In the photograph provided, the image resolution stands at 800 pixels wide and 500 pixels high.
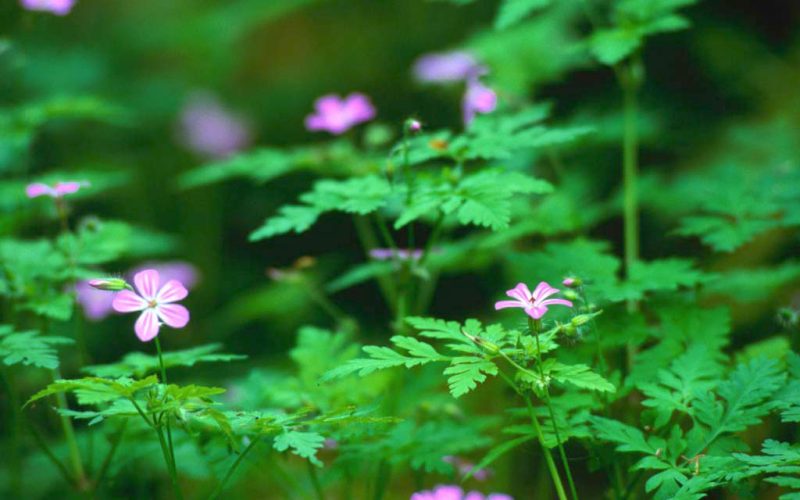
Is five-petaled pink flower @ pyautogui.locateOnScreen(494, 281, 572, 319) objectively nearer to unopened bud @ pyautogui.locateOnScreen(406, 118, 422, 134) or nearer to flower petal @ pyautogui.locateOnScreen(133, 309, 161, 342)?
unopened bud @ pyautogui.locateOnScreen(406, 118, 422, 134)

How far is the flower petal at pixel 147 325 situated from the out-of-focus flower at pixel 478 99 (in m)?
1.27

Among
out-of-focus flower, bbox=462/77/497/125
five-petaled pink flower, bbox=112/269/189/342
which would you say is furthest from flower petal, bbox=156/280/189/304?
out-of-focus flower, bbox=462/77/497/125

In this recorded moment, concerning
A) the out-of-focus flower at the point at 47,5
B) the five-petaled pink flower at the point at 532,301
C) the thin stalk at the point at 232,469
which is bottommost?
the thin stalk at the point at 232,469

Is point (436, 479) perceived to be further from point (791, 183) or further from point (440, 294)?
point (440, 294)

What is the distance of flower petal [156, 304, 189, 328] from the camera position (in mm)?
1809

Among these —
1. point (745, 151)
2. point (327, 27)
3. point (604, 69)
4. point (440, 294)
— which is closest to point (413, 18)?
point (327, 27)

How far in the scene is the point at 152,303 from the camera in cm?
186

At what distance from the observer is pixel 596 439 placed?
1.93 metres

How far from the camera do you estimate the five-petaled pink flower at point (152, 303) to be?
1798mm

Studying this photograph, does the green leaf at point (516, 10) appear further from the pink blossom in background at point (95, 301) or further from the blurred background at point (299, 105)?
the pink blossom in background at point (95, 301)

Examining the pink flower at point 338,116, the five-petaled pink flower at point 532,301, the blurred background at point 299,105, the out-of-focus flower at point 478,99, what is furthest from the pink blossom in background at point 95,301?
the five-petaled pink flower at point 532,301

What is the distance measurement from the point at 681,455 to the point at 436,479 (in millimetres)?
1455

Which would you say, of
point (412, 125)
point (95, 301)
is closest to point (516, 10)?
point (412, 125)

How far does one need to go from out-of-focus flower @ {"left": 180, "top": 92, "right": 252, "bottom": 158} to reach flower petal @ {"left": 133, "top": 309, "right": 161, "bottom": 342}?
436 cm
